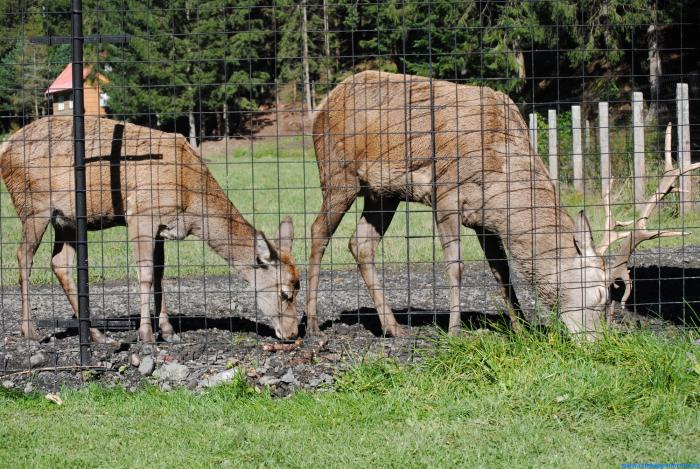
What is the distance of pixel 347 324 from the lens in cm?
939

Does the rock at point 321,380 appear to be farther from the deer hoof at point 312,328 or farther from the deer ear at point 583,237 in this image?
the deer ear at point 583,237

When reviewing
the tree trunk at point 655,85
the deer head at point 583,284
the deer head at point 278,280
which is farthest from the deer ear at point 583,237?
the deer head at point 278,280

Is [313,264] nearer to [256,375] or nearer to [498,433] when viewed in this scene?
[256,375]

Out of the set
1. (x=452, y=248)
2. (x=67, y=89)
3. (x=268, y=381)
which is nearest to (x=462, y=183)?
(x=452, y=248)

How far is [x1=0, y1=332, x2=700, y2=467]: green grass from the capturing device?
204 inches

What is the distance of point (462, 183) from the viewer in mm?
8203

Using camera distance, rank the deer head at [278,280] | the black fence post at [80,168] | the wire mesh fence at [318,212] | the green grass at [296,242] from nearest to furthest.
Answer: the black fence post at [80,168], the wire mesh fence at [318,212], the deer head at [278,280], the green grass at [296,242]

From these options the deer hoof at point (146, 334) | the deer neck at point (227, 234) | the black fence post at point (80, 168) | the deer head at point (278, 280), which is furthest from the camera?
the deer neck at point (227, 234)

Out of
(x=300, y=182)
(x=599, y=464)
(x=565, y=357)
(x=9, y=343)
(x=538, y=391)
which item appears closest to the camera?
(x=599, y=464)

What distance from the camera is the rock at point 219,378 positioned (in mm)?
6639

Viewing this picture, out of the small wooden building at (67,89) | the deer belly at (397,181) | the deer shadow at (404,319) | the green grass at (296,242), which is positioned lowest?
the deer shadow at (404,319)

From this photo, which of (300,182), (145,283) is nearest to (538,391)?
(145,283)

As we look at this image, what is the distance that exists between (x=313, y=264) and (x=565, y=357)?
339 centimetres

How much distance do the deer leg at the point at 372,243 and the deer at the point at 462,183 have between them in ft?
0.07
